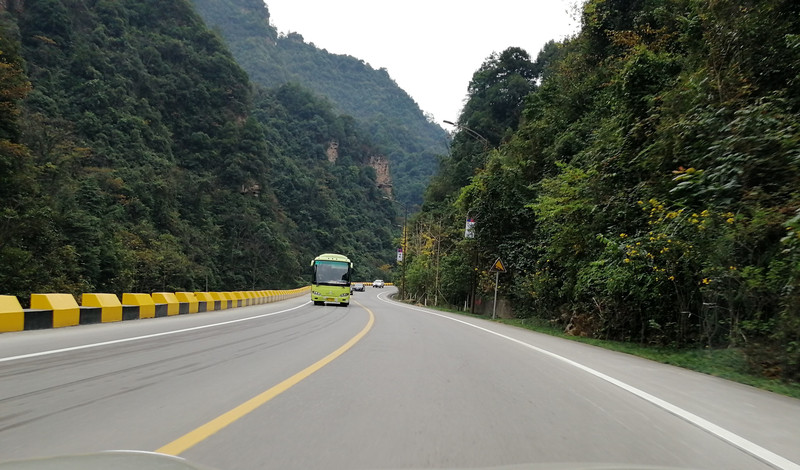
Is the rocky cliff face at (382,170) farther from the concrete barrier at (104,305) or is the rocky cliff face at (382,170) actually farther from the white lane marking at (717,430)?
the white lane marking at (717,430)

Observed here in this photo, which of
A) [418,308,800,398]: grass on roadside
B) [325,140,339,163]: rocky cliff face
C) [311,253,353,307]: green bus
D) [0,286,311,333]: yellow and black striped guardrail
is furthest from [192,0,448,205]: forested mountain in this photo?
[418,308,800,398]: grass on roadside

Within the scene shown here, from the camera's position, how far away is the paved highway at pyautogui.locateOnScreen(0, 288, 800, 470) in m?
3.74

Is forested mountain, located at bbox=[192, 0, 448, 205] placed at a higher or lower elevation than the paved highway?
higher

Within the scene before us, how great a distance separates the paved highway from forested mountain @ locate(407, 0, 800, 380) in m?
2.22

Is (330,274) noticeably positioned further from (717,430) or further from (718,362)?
(717,430)

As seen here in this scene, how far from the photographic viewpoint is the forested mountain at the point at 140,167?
1296 inches

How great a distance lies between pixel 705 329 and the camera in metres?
11.2

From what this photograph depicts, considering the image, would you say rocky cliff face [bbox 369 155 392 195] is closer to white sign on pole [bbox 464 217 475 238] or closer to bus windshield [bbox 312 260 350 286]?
bus windshield [bbox 312 260 350 286]

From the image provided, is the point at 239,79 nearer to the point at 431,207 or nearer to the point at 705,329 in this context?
the point at 431,207

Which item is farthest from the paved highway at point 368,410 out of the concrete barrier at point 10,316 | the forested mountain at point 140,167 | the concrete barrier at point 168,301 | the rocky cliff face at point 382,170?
the rocky cliff face at point 382,170

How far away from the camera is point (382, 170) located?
457 feet

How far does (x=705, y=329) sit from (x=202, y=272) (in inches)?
2196

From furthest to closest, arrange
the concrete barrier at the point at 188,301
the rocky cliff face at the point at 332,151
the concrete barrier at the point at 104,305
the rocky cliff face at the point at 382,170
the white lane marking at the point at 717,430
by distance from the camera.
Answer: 1. the rocky cliff face at the point at 382,170
2. the rocky cliff face at the point at 332,151
3. the concrete barrier at the point at 188,301
4. the concrete barrier at the point at 104,305
5. the white lane marking at the point at 717,430

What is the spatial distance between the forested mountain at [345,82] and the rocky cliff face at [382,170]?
3.11 metres
